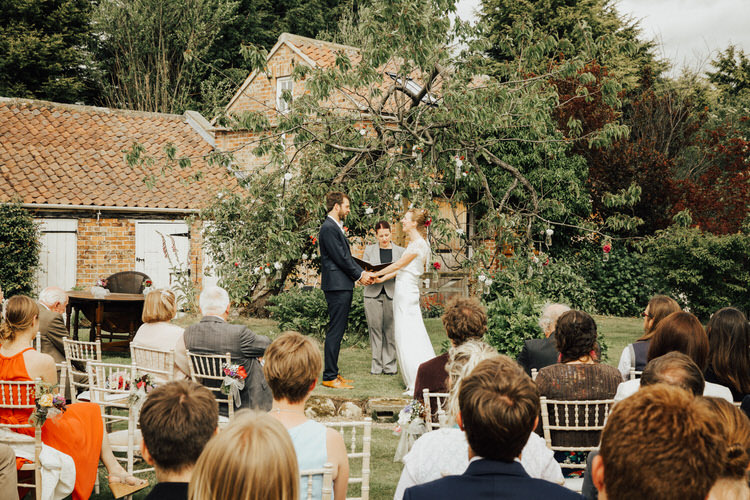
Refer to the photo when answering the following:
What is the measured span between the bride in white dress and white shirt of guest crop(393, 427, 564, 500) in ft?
15.5

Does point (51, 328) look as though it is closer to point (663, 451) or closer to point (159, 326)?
point (159, 326)

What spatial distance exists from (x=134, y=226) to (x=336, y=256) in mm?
12020

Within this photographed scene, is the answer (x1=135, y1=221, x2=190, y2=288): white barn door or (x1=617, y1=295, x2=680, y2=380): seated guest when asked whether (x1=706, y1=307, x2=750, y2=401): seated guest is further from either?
(x1=135, y1=221, x2=190, y2=288): white barn door

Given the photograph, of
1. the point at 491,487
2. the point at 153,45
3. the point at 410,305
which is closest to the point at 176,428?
the point at 491,487

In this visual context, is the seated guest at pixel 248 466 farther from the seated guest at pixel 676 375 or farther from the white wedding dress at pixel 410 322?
the white wedding dress at pixel 410 322

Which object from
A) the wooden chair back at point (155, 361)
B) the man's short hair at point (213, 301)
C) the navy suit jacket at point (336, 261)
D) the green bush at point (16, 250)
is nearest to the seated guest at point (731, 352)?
the man's short hair at point (213, 301)

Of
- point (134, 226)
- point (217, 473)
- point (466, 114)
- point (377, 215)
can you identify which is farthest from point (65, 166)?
point (217, 473)

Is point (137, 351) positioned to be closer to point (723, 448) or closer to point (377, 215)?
point (723, 448)

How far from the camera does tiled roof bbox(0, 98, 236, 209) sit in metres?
17.3

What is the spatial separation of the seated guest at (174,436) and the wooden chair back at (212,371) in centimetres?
226

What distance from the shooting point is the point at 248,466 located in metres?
1.67

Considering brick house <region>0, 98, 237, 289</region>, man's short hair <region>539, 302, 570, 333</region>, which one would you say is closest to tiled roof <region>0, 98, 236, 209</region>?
brick house <region>0, 98, 237, 289</region>

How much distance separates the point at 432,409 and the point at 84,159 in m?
17.5

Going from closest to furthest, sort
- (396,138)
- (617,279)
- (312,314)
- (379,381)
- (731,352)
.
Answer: (731,352) → (379,381) → (396,138) → (312,314) → (617,279)
